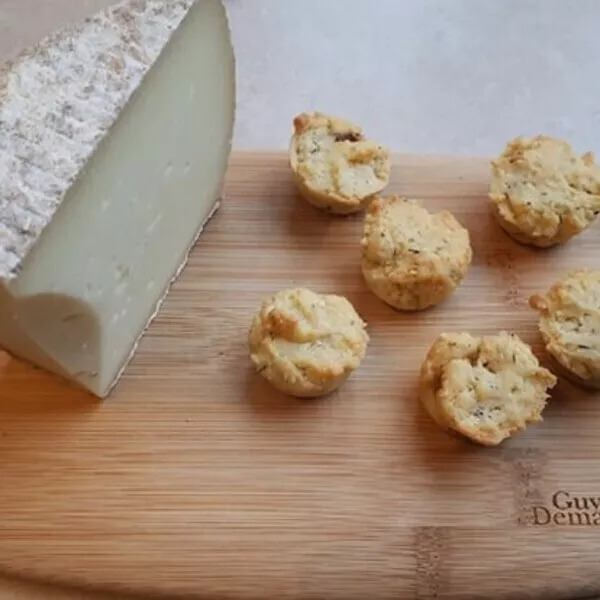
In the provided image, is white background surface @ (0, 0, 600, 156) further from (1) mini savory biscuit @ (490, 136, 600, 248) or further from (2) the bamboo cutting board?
(2) the bamboo cutting board

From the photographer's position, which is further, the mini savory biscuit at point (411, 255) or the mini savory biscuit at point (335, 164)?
the mini savory biscuit at point (335, 164)

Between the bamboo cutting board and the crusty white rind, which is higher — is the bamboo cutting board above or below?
below

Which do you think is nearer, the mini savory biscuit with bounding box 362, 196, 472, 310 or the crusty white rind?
the crusty white rind

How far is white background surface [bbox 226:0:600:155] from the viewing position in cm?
212

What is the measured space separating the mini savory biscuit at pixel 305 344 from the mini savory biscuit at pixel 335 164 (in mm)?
227

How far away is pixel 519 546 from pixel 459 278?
43cm

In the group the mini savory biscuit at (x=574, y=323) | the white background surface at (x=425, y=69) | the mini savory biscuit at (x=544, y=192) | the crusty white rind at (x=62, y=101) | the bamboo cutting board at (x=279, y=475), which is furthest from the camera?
the white background surface at (x=425, y=69)

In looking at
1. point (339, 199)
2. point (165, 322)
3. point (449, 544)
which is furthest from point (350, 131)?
point (449, 544)

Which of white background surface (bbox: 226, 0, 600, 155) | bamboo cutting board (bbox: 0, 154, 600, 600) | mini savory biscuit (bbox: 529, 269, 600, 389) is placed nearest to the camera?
bamboo cutting board (bbox: 0, 154, 600, 600)

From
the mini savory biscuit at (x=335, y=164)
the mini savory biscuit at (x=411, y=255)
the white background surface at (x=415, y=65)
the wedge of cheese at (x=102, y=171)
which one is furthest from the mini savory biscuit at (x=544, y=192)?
the wedge of cheese at (x=102, y=171)

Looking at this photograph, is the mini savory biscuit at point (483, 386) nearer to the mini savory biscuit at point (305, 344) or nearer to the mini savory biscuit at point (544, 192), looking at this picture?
the mini savory biscuit at point (305, 344)

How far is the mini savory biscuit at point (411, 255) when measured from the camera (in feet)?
5.32

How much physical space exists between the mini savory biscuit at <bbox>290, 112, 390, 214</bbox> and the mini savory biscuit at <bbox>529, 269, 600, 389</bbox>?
342 millimetres

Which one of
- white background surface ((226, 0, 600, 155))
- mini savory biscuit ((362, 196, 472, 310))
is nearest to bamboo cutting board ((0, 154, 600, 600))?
mini savory biscuit ((362, 196, 472, 310))
